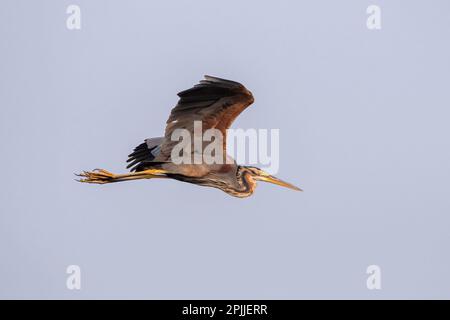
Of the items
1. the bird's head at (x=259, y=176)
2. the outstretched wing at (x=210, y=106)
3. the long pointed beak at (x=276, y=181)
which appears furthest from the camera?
the long pointed beak at (x=276, y=181)

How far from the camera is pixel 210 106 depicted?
37.3 feet

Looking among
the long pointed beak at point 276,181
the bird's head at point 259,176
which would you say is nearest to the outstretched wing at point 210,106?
the bird's head at point 259,176

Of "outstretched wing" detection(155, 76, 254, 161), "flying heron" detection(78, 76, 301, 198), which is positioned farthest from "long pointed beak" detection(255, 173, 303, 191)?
"outstretched wing" detection(155, 76, 254, 161)

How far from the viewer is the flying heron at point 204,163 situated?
11172 millimetres

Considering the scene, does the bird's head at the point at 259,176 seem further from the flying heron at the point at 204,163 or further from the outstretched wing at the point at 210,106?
the outstretched wing at the point at 210,106

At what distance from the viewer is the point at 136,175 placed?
11828mm

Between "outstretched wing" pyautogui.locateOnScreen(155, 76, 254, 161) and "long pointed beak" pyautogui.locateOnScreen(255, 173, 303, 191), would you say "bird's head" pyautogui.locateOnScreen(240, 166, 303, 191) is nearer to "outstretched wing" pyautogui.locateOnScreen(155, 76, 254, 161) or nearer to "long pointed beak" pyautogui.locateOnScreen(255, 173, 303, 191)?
"long pointed beak" pyautogui.locateOnScreen(255, 173, 303, 191)

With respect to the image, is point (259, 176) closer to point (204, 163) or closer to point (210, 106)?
point (204, 163)

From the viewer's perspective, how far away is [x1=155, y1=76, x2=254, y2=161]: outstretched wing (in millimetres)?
11039

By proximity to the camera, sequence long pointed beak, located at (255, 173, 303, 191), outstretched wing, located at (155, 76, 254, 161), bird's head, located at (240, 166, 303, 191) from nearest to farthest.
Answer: outstretched wing, located at (155, 76, 254, 161) < bird's head, located at (240, 166, 303, 191) < long pointed beak, located at (255, 173, 303, 191)

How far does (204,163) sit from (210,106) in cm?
94

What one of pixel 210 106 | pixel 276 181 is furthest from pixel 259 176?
pixel 210 106
